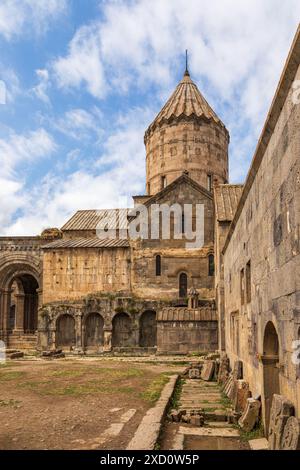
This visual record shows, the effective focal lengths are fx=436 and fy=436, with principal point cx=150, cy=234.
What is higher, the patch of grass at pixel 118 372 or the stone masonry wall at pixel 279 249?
the stone masonry wall at pixel 279 249

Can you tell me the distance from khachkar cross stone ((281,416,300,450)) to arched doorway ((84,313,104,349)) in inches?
782

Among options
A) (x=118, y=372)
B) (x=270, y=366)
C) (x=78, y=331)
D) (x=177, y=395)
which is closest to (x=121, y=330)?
(x=78, y=331)

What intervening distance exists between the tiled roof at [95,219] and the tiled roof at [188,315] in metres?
9.98

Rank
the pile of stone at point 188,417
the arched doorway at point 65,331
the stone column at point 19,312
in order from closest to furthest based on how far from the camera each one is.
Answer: the pile of stone at point 188,417 < the arched doorway at point 65,331 < the stone column at point 19,312

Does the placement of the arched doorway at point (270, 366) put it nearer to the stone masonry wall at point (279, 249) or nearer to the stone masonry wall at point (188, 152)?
the stone masonry wall at point (279, 249)

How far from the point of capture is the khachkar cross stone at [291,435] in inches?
159

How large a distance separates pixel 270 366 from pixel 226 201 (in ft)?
39.4

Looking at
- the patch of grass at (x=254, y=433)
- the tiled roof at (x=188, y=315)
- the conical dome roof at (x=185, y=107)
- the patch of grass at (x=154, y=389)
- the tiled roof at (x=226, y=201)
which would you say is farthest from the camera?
the conical dome roof at (x=185, y=107)

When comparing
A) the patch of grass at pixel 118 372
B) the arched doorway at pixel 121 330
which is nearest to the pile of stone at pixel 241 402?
the patch of grass at pixel 118 372

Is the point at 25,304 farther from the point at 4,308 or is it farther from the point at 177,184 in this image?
the point at 177,184

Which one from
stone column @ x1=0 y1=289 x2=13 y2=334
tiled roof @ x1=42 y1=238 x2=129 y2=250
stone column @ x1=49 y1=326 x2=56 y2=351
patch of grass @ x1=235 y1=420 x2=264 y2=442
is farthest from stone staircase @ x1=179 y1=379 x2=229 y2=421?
stone column @ x1=0 y1=289 x2=13 y2=334

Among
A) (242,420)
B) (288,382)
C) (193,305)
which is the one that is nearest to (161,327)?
(193,305)

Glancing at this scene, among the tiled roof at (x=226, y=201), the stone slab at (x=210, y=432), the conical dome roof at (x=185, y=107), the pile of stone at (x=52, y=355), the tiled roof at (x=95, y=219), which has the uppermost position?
the conical dome roof at (x=185, y=107)

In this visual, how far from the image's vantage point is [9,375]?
1298 centimetres
